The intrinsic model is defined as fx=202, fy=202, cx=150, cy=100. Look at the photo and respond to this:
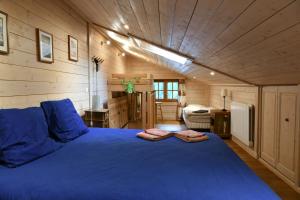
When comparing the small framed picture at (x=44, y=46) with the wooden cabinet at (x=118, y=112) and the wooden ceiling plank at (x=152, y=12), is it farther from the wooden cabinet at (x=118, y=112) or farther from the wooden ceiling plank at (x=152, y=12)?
the wooden cabinet at (x=118, y=112)

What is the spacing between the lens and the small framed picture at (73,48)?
3.07 meters

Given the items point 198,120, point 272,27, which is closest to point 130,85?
Result: point 198,120

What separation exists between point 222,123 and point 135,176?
4000 mm

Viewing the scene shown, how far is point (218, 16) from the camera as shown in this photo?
1438 mm

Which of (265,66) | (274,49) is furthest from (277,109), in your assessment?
(274,49)

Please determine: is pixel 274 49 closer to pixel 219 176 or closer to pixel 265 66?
pixel 265 66

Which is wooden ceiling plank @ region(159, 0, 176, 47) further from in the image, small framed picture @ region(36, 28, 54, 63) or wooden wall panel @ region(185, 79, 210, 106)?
wooden wall panel @ region(185, 79, 210, 106)

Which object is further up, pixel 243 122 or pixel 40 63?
pixel 40 63

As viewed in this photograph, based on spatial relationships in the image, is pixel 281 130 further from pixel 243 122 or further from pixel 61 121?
pixel 61 121

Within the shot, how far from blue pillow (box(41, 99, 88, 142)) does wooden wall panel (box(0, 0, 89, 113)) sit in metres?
0.24

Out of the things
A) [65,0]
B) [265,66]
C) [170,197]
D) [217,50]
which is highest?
[65,0]

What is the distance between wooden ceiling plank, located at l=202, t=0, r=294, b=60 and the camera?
1056mm

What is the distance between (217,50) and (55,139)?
203 cm

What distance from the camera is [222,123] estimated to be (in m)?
4.88
